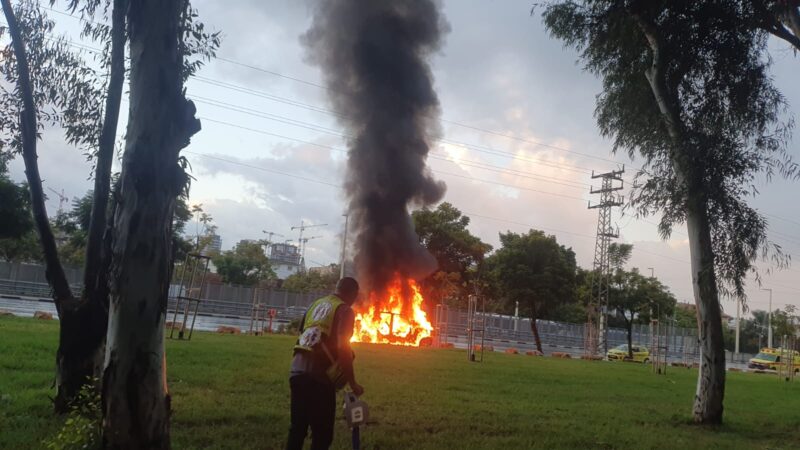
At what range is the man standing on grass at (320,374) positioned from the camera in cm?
A: 461

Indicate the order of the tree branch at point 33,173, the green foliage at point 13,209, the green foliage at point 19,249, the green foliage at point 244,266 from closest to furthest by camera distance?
the tree branch at point 33,173
the green foliage at point 13,209
the green foliage at point 19,249
the green foliage at point 244,266

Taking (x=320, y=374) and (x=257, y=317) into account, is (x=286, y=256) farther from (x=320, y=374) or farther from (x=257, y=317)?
(x=320, y=374)

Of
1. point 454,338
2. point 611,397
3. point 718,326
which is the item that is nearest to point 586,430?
point 718,326

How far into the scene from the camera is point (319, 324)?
475cm

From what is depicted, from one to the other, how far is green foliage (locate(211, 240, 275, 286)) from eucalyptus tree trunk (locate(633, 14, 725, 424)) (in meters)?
49.2

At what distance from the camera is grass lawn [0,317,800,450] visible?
6.64m

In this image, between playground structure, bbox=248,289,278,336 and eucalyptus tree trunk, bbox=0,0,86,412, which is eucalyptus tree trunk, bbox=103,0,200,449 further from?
playground structure, bbox=248,289,278,336

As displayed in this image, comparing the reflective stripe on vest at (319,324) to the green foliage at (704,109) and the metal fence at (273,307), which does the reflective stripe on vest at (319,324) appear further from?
the metal fence at (273,307)

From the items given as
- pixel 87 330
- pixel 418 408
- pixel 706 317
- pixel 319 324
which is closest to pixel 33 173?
pixel 87 330

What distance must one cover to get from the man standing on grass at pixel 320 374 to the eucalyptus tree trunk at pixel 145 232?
40.1 inches

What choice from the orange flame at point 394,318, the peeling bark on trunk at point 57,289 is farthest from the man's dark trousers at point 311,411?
the orange flame at point 394,318

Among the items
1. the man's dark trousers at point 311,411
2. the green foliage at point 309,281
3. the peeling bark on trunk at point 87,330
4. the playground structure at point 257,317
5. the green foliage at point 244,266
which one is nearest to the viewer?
the man's dark trousers at point 311,411

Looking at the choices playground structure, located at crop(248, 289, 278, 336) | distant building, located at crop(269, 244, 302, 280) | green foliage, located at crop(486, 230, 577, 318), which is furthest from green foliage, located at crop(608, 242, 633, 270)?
distant building, located at crop(269, 244, 302, 280)

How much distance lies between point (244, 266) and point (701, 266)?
1976 inches
